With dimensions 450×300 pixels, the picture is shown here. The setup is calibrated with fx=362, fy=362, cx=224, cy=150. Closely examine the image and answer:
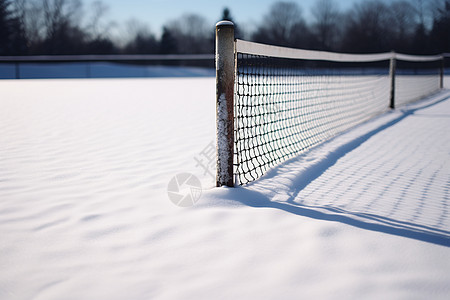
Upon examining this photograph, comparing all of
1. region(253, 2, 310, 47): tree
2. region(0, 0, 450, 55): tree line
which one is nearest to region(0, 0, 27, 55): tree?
region(0, 0, 450, 55): tree line

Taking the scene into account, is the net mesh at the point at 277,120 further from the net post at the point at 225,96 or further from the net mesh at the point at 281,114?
the net post at the point at 225,96

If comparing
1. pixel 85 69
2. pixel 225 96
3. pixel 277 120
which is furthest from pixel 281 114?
pixel 85 69

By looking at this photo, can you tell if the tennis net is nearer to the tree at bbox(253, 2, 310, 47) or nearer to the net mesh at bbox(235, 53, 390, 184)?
the net mesh at bbox(235, 53, 390, 184)

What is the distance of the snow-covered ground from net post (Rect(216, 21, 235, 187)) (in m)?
0.26

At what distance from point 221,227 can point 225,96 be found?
1167 mm

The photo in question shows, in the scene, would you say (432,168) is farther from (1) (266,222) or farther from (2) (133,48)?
(2) (133,48)

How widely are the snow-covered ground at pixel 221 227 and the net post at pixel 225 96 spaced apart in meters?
0.26

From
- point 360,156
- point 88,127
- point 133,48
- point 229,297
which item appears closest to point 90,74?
point 133,48

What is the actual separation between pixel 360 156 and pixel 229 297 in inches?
135

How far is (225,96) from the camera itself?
121 inches

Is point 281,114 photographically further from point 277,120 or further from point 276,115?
point 277,120

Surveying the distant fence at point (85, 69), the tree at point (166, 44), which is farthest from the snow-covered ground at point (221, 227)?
the tree at point (166, 44)

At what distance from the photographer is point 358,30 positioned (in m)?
51.0

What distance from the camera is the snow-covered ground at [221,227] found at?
1.83 metres
